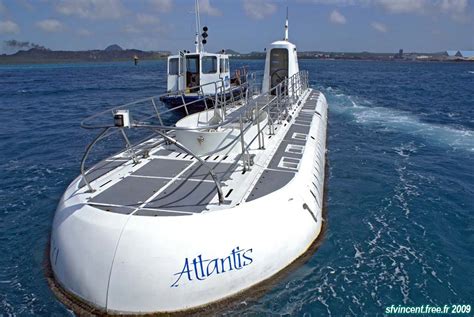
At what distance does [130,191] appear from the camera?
8.82 meters

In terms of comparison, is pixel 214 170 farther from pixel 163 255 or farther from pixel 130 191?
pixel 163 255

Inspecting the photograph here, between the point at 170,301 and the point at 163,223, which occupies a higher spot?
the point at 163,223

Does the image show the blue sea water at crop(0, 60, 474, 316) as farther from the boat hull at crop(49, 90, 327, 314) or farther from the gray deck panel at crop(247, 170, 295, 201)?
the gray deck panel at crop(247, 170, 295, 201)

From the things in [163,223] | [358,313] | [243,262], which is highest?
[163,223]

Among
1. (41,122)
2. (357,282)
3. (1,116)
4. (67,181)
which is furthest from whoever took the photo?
(1,116)

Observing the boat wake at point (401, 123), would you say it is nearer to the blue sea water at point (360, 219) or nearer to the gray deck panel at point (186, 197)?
the blue sea water at point (360, 219)

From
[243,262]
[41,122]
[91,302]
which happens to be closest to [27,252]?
[91,302]

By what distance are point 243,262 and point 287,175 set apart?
344cm

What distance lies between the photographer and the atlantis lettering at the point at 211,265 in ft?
22.2

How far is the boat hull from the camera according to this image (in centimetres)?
668

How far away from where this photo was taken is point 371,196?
13445mm

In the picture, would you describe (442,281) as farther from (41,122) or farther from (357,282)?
(41,122)

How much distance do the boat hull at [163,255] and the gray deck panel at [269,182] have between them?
583mm

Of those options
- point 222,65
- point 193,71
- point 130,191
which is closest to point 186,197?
point 130,191
